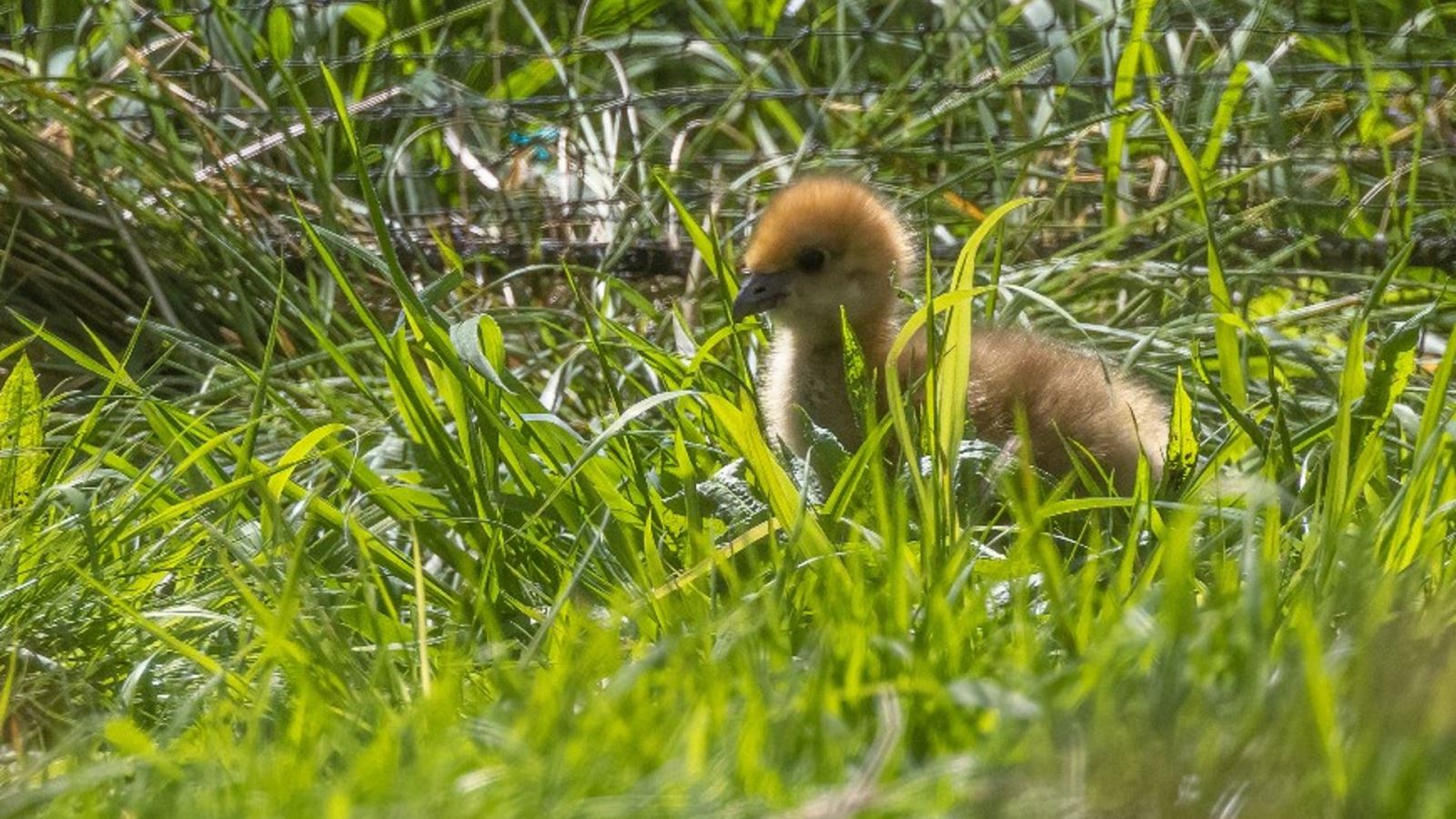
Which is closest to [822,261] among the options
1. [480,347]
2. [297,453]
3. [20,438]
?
[480,347]

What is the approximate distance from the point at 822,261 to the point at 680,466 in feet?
2.94

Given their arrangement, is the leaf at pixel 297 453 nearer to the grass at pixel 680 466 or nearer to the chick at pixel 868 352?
the grass at pixel 680 466

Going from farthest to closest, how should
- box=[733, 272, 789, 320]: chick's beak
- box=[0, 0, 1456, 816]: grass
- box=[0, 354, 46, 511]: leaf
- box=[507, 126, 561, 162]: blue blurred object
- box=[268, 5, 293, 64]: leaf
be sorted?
1. box=[268, 5, 293, 64]: leaf
2. box=[507, 126, 561, 162]: blue blurred object
3. box=[733, 272, 789, 320]: chick's beak
4. box=[0, 354, 46, 511]: leaf
5. box=[0, 0, 1456, 816]: grass

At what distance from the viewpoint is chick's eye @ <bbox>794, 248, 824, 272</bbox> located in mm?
3895

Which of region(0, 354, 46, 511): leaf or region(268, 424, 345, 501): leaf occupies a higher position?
region(0, 354, 46, 511): leaf

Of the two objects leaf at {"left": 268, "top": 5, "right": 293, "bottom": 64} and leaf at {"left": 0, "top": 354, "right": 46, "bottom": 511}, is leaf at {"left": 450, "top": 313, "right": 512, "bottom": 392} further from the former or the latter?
leaf at {"left": 268, "top": 5, "right": 293, "bottom": 64}

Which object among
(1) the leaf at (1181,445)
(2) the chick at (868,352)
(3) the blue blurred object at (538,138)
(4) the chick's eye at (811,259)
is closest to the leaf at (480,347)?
(2) the chick at (868,352)

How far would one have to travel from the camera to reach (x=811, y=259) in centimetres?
390

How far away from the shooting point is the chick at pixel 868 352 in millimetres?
3498

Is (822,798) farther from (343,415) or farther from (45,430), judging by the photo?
(45,430)

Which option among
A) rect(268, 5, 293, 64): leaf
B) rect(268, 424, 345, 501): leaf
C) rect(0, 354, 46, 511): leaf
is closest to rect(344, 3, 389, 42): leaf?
rect(268, 5, 293, 64): leaf

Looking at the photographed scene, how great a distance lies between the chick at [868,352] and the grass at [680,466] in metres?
0.12

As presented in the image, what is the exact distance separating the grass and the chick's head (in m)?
0.11

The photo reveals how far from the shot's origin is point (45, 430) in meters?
3.88
